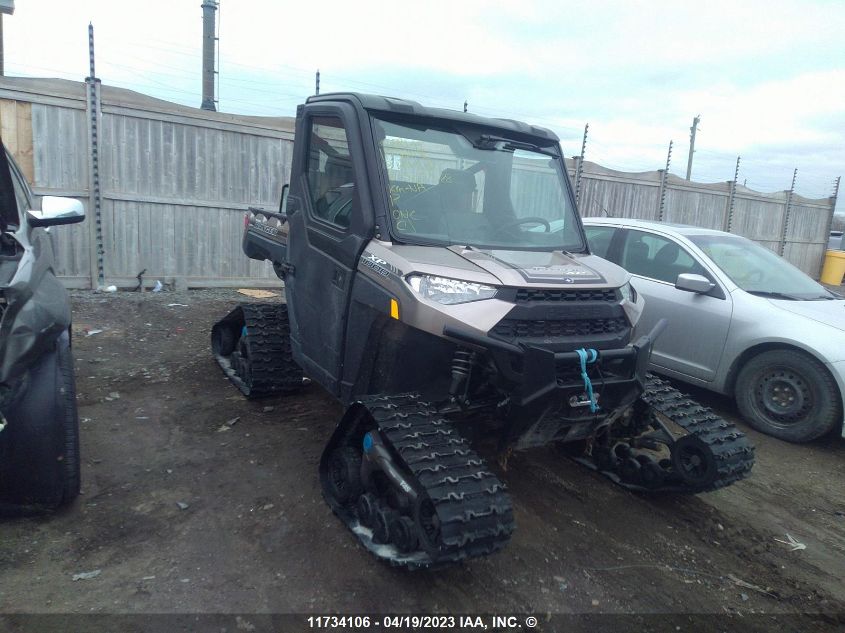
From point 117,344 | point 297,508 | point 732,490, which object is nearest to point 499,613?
point 297,508

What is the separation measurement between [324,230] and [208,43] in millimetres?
11657

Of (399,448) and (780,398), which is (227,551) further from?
(780,398)

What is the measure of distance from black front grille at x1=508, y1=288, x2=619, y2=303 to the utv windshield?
0.61 meters

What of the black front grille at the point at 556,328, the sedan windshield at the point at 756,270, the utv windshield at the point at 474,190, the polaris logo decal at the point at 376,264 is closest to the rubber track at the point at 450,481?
the black front grille at the point at 556,328

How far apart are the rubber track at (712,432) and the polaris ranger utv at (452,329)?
0.04ft

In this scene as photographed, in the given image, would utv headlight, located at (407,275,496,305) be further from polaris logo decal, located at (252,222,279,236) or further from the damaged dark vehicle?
polaris logo decal, located at (252,222,279,236)

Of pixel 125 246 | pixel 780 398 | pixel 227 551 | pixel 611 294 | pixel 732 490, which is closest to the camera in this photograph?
pixel 227 551

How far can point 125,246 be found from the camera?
29.6 feet

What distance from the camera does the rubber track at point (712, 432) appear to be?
3.73 meters

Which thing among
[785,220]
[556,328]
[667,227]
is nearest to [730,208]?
[785,220]

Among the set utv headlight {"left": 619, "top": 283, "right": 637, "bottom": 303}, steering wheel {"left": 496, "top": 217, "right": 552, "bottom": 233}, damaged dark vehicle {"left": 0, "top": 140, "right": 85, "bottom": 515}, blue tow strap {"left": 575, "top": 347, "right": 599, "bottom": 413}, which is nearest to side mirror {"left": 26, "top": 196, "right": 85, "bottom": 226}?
damaged dark vehicle {"left": 0, "top": 140, "right": 85, "bottom": 515}

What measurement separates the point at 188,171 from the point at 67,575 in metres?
7.30

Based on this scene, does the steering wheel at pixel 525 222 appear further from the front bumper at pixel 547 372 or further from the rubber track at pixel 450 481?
the rubber track at pixel 450 481

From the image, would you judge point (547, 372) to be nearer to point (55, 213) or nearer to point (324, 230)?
point (324, 230)
